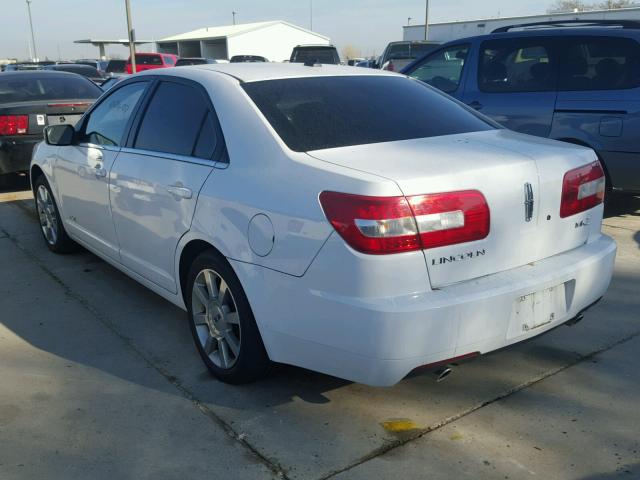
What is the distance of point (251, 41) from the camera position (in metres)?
56.2

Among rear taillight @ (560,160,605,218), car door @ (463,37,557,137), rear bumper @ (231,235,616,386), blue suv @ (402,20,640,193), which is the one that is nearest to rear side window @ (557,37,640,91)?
blue suv @ (402,20,640,193)

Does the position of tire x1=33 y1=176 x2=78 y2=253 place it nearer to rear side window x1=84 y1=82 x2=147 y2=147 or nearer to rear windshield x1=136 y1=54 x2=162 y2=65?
rear side window x1=84 y1=82 x2=147 y2=147

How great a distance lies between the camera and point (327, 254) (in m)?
2.46

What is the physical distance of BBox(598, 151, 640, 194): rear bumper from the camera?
17.6 ft

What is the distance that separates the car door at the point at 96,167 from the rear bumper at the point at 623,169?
12.7ft

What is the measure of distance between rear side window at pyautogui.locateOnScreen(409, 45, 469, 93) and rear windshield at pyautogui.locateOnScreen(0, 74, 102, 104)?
13.3 ft

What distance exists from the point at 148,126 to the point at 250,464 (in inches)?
82.8

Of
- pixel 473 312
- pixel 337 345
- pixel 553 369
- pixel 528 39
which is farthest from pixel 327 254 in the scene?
pixel 528 39

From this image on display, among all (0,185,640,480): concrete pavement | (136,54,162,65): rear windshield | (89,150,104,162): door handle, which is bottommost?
(0,185,640,480): concrete pavement

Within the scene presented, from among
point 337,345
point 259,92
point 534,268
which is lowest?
point 337,345

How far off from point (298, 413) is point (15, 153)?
5820mm

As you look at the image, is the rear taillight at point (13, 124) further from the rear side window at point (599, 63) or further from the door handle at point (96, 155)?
the rear side window at point (599, 63)

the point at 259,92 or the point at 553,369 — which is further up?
the point at 259,92

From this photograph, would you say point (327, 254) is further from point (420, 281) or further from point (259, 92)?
point (259, 92)
